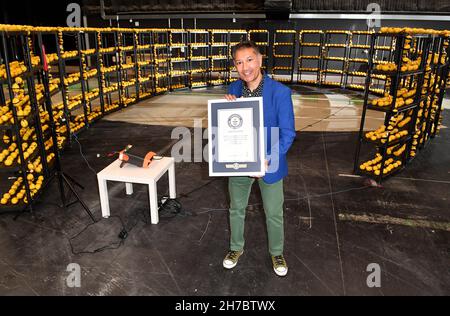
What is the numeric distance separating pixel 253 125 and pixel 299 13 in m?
18.3

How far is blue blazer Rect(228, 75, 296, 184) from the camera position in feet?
10.5

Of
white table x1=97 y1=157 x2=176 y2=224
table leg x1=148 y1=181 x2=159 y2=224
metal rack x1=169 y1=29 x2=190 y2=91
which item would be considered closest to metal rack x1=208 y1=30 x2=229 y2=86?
metal rack x1=169 y1=29 x2=190 y2=91

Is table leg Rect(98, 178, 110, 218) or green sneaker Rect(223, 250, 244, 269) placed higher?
table leg Rect(98, 178, 110, 218)

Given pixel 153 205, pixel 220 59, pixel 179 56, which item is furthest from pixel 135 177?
pixel 220 59

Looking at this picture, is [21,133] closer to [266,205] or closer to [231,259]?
[231,259]

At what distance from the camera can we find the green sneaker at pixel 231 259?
12.8 feet

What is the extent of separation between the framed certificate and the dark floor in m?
1.33

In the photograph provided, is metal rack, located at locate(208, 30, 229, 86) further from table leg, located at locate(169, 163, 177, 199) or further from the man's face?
the man's face

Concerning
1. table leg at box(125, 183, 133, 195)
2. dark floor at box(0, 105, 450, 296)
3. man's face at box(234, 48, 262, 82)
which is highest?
man's face at box(234, 48, 262, 82)

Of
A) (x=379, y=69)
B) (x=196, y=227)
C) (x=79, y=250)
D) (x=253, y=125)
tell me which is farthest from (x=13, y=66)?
(x=379, y=69)

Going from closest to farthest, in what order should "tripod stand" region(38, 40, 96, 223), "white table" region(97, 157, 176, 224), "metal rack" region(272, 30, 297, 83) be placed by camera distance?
"tripod stand" region(38, 40, 96, 223), "white table" region(97, 157, 176, 224), "metal rack" region(272, 30, 297, 83)

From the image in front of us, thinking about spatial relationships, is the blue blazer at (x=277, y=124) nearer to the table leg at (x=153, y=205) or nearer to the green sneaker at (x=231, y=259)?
the green sneaker at (x=231, y=259)

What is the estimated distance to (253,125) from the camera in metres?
3.23
